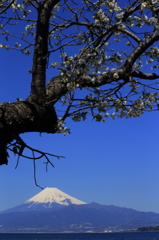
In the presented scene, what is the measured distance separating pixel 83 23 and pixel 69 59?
1498mm

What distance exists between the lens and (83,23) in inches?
188

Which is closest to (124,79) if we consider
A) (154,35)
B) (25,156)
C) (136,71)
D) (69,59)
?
(136,71)

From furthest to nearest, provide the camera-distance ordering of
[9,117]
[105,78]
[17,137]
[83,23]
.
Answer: [83,23] → [105,78] → [17,137] → [9,117]

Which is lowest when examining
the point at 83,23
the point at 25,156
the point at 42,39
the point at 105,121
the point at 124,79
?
the point at 25,156

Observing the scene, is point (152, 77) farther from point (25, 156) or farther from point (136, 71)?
point (25, 156)

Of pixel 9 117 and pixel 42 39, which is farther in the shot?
pixel 42 39

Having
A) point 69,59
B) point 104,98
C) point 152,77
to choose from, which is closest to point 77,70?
point 69,59

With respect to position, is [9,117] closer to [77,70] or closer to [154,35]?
[77,70]

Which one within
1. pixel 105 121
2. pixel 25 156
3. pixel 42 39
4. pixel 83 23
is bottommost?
pixel 25 156

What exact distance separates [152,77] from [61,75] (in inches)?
56.3

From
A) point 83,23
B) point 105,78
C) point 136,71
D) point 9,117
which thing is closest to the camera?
point 9,117

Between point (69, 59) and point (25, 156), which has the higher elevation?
point (69, 59)

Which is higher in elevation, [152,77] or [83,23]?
[83,23]

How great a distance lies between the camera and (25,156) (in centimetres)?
408
